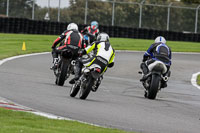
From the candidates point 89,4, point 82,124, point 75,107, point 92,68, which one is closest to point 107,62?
point 92,68

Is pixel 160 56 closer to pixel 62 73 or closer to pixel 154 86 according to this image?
pixel 154 86

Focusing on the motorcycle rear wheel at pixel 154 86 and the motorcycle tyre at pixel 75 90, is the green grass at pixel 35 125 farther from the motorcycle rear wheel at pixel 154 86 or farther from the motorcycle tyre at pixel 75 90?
the motorcycle rear wheel at pixel 154 86

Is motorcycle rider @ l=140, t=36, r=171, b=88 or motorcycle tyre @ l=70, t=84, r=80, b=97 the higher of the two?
motorcycle rider @ l=140, t=36, r=171, b=88

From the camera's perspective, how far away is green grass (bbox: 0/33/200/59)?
25.7 m

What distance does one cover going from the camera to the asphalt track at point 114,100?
8898 millimetres

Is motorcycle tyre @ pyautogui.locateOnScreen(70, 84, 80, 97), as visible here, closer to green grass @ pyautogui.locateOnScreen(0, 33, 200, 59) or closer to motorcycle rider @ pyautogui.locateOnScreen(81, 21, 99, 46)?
motorcycle rider @ pyautogui.locateOnScreen(81, 21, 99, 46)

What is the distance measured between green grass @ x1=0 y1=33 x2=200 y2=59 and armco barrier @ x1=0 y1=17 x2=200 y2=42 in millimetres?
366

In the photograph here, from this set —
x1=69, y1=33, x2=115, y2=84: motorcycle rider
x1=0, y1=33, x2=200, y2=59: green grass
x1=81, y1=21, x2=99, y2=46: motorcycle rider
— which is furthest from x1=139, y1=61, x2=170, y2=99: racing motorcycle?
x1=0, y1=33, x2=200, y2=59: green grass

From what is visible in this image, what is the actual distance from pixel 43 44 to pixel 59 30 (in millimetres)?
4528

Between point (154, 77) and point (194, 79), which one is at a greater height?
point (154, 77)

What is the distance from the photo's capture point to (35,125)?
295 inches

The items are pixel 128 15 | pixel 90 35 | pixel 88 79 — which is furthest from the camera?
pixel 128 15

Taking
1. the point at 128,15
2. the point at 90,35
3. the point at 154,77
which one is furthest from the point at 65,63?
the point at 128,15

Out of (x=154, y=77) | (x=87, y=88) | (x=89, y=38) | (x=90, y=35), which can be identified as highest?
(x=90, y=35)
